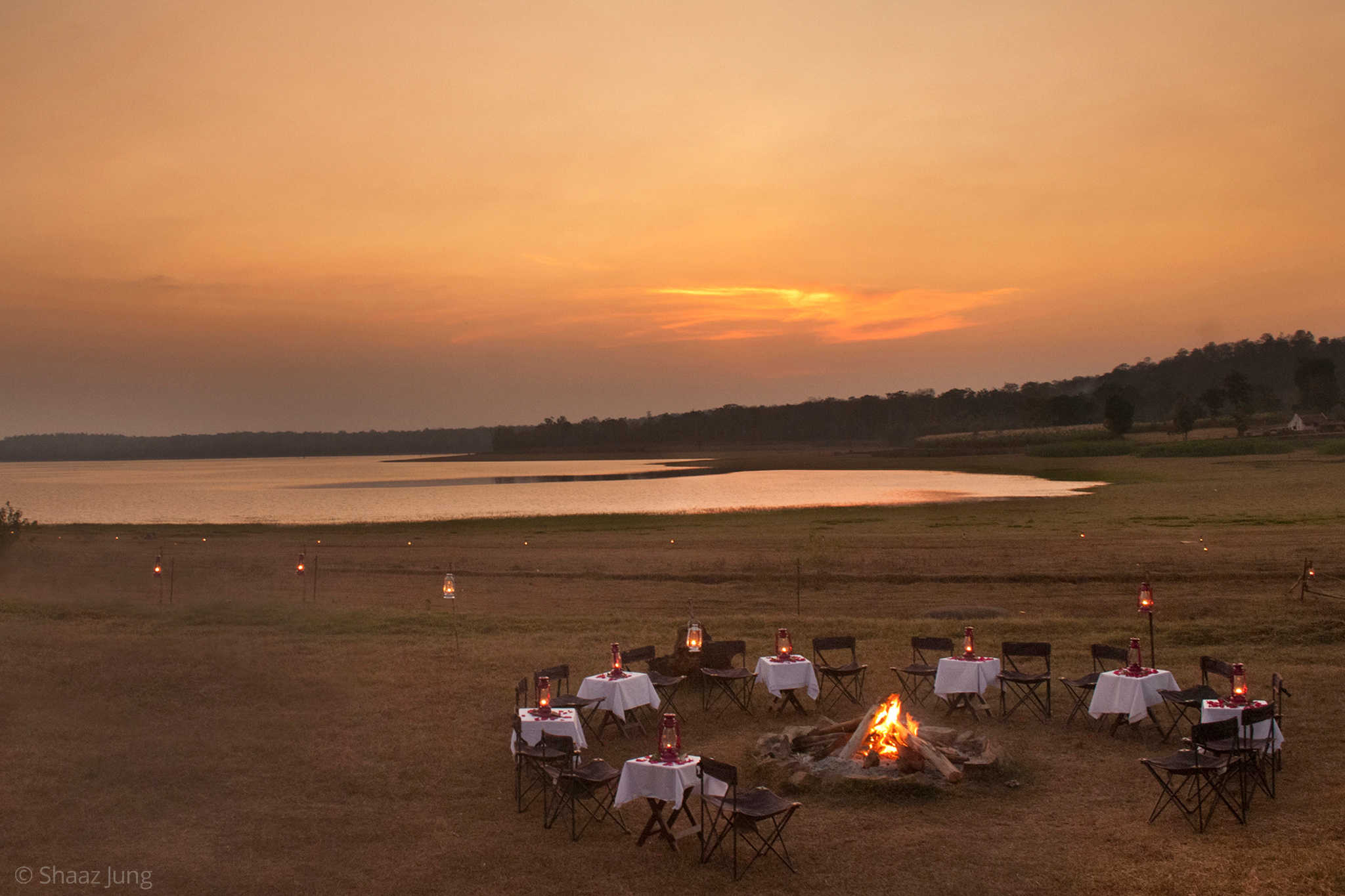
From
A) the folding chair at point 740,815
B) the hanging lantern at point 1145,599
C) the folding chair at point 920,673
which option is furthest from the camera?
the folding chair at point 920,673

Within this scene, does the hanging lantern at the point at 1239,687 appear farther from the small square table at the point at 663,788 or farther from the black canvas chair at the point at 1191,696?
the small square table at the point at 663,788

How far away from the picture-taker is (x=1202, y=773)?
28.6 ft

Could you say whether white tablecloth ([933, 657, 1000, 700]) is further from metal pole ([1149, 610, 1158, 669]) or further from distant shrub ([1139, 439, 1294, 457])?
distant shrub ([1139, 439, 1294, 457])

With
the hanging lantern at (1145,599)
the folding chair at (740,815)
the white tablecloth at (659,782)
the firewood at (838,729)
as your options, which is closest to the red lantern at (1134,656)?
the hanging lantern at (1145,599)

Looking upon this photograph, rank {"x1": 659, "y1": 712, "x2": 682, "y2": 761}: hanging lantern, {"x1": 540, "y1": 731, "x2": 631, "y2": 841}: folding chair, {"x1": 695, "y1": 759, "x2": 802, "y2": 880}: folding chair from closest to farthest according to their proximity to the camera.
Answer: {"x1": 695, "y1": 759, "x2": 802, "y2": 880}: folding chair < {"x1": 659, "y1": 712, "x2": 682, "y2": 761}: hanging lantern < {"x1": 540, "y1": 731, "x2": 631, "y2": 841}: folding chair

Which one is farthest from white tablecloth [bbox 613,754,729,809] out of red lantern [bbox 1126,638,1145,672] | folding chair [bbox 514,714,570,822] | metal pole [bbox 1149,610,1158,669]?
metal pole [bbox 1149,610,1158,669]

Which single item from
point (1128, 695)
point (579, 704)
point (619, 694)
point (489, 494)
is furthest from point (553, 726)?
point (489, 494)

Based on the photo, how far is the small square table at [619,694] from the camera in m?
11.9

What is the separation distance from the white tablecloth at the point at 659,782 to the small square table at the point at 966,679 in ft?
15.9

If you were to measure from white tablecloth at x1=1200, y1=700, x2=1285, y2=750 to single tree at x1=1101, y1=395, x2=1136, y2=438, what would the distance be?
120 meters

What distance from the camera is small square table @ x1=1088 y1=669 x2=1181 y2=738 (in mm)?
11172

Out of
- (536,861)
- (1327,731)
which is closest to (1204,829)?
(1327,731)

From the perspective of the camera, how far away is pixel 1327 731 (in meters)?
11.1

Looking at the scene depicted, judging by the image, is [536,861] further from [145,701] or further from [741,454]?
[741,454]
